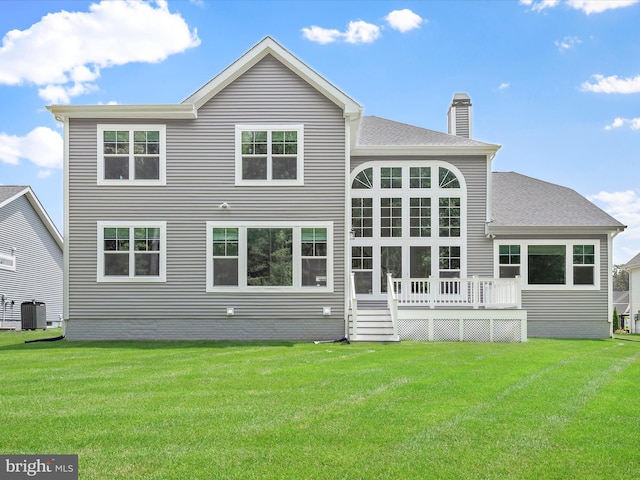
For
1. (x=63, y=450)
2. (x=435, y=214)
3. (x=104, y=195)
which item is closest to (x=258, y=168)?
(x=104, y=195)

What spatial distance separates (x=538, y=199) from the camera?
2331 centimetres

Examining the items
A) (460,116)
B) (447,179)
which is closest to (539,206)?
(447,179)

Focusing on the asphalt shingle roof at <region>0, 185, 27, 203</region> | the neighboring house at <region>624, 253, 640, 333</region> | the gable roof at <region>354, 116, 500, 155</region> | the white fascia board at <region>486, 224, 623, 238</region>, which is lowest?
the neighboring house at <region>624, 253, 640, 333</region>

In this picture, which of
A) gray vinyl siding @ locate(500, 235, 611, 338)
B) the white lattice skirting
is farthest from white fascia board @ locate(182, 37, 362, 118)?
gray vinyl siding @ locate(500, 235, 611, 338)

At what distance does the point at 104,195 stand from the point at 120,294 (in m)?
2.73

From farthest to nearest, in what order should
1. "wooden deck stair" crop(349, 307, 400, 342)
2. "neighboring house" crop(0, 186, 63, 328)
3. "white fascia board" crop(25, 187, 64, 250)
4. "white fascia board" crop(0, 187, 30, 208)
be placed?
"white fascia board" crop(25, 187, 64, 250)
"neighboring house" crop(0, 186, 63, 328)
"white fascia board" crop(0, 187, 30, 208)
"wooden deck stair" crop(349, 307, 400, 342)

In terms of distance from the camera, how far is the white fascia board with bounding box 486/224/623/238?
21.1 meters

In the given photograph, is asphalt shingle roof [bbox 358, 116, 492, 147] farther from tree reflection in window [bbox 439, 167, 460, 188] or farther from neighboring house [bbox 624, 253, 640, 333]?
neighboring house [bbox 624, 253, 640, 333]

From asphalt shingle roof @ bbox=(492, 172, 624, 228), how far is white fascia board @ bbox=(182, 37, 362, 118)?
6626mm

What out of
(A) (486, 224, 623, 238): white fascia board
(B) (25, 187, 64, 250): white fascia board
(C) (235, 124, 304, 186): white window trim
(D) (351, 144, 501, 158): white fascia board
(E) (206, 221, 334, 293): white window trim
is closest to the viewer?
(E) (206, 221, 334, 293): white window trim

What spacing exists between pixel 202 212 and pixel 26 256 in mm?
14597

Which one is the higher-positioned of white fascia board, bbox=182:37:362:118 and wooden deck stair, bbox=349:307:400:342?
white fascia board, bbox=182:37:362:118

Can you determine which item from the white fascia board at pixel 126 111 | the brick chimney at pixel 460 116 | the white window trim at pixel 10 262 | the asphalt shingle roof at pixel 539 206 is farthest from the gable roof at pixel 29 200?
the asphalt shingle roof at pixel 539 206

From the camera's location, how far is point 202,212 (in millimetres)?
18281
